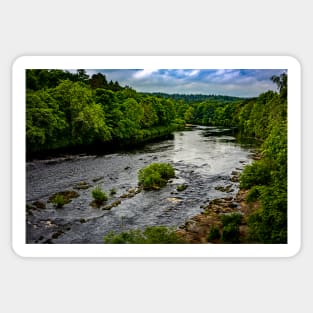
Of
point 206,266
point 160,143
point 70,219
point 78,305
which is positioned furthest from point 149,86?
point 78,305

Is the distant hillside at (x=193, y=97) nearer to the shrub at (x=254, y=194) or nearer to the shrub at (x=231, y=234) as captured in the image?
the shrub at (x=254, y=194)

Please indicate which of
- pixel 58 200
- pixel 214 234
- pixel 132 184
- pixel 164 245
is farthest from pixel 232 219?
pixel 58 200

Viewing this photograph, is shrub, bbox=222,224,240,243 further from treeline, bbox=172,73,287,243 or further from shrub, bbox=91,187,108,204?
shrub, bbox=91,187,108,204

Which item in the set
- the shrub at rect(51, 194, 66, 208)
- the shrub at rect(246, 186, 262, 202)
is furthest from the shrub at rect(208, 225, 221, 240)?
the shrub at rect(51, 194, 66, 208)

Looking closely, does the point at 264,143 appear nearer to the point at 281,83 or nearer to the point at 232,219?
the point at 281,83

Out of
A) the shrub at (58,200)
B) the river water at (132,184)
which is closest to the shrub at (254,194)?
the river water at (132,184)

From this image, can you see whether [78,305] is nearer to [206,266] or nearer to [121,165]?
[206,266]
